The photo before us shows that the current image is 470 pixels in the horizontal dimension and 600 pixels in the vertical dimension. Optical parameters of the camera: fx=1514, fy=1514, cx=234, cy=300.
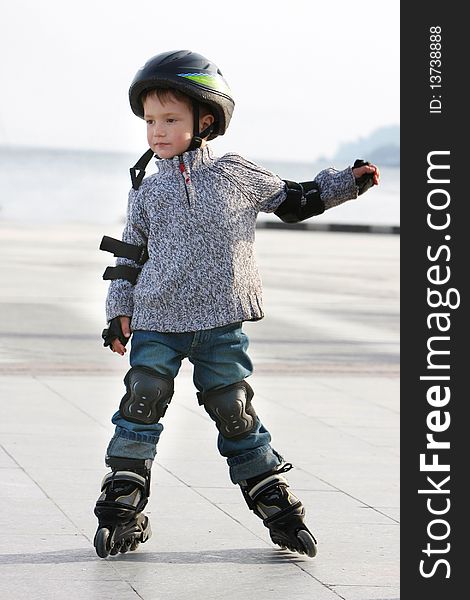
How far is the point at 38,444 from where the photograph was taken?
7.20 m

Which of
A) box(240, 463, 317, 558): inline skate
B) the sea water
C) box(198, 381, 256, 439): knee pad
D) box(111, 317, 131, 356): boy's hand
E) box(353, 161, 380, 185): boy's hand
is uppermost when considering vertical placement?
the sea water

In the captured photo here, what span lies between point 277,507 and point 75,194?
7249 centimetres

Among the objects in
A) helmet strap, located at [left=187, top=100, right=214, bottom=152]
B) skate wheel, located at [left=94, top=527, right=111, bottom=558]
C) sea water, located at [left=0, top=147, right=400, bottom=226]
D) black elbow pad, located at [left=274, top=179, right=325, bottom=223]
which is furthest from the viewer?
sea water, located at [left=0, top=147, right=400, bottom=226]

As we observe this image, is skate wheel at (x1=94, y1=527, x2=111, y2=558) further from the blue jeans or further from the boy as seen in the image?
the blue jeans

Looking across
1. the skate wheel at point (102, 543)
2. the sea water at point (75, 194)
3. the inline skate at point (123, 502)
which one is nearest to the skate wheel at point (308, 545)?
the inline skate at point (123, 502)

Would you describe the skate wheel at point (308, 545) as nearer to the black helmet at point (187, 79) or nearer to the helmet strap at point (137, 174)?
the helmet strap at point (137, 174)

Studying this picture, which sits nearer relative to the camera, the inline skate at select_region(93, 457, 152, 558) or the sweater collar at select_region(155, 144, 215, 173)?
the inline skate at select_region(93, 457, 152, 558)

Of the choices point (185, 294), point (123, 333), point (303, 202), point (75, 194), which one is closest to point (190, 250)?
point (185, 294)

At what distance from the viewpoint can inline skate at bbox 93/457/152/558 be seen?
5.19 meters

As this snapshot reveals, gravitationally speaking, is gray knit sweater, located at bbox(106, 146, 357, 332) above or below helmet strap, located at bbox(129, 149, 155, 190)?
below

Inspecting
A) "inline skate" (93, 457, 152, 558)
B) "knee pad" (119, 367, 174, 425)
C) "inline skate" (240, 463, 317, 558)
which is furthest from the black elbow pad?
"inline skate" (93, 457, 152, 558)

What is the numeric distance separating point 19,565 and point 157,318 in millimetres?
948

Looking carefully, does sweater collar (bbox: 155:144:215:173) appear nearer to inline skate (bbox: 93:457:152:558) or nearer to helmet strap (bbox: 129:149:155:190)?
helmet strap (bbox: 129:149:155:190)

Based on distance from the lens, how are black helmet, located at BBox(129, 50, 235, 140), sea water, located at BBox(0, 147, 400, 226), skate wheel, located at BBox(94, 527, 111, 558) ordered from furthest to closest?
sea water, located at BBox(0, 147, 400, 226) → black helmet, located at BBox(129, 50, 235, 140) → skate wheel, located at BBox(94, 527, 111, 558)
